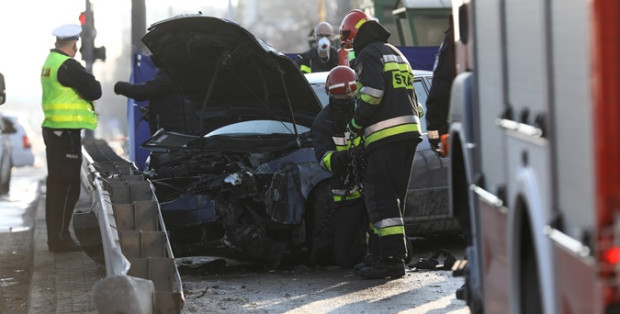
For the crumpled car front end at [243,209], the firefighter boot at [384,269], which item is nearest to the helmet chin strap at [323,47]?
the crumpled car front end at [243,209]

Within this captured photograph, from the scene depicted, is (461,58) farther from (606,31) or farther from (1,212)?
(1,212)

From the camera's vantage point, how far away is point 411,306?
8.50 metres

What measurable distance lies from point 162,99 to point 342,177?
105 inches

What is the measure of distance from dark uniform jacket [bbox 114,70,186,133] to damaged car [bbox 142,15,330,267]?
0.51 ft

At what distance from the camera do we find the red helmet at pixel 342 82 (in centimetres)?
1020

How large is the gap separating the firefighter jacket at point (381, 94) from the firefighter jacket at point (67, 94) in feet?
10.5

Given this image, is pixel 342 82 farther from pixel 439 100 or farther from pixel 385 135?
pixel 439 100

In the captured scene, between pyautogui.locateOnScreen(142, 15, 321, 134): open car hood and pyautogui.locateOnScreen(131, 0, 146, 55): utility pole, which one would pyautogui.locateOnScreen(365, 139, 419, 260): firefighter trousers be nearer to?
pyautogui.locateOnScreen(142, 15, 321, 134): open car hood

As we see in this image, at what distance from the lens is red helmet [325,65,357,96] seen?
33.4ft

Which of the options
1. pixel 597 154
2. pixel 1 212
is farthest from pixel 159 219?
pixel 1 212

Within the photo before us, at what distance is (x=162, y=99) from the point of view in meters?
12.2

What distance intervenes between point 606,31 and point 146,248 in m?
5.35

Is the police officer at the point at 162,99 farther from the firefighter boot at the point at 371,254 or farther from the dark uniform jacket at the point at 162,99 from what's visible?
the firefighter boot at the point at 371,254

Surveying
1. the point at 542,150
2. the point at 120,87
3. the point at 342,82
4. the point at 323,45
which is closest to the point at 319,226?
the point at 342,82
